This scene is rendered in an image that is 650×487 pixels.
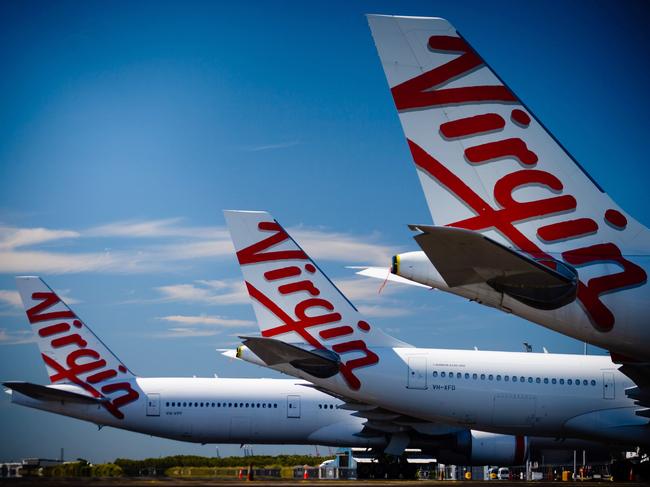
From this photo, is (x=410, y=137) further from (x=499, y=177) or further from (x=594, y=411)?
(x=594, y=411)

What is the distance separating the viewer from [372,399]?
26.9 meters

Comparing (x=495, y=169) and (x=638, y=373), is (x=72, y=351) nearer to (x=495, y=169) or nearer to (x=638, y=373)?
(x=638, y=373)

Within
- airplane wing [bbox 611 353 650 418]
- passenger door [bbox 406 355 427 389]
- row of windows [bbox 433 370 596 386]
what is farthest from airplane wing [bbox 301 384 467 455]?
airplane wing [bbox 611 353 650 418]

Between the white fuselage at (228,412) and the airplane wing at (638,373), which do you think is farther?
the white fuselage at (228,412)

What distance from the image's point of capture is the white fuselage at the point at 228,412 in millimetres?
35406

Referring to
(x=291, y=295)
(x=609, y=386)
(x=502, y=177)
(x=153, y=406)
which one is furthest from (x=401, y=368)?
(x=502, y=177)

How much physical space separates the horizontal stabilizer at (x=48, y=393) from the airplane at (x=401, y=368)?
11565 mm

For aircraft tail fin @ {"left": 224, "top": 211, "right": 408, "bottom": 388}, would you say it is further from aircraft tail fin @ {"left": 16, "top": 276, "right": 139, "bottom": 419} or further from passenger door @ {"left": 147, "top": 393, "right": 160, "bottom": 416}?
aircraft tail fin @ {"left": 16, "top": 276, "right": 139, "bottom": 419}

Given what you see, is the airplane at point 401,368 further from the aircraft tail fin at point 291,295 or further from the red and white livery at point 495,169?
the red and white livery at point 495,169

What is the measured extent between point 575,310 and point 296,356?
15.5 m

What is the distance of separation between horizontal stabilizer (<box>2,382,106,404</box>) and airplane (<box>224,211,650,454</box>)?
11.6 meters

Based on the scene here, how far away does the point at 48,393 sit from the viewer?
3606cm

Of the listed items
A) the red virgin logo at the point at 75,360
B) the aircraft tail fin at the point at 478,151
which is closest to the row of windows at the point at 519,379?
the aircraft tail fin at the point at 478,151

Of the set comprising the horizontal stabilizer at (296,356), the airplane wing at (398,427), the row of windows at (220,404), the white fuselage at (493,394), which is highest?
the horizontal stabilizer at (296,356)
